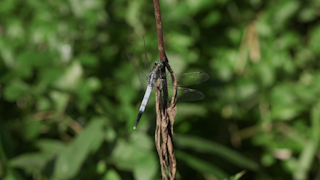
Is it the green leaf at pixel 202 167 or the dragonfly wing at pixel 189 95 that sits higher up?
the dragonfly wing at pixel 189 95

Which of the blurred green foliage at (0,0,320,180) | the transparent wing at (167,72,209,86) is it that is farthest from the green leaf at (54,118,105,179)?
the transparent wing at (167,72,209,86)

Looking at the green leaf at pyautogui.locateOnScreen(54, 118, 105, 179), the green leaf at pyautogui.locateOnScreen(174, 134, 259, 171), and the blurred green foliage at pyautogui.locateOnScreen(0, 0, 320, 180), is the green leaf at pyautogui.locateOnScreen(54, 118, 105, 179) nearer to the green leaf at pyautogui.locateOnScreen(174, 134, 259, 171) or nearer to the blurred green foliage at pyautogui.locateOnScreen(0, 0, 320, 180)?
the blurred green foliage at pyautogui.locateOnScreen(0, 0, 320, 180)

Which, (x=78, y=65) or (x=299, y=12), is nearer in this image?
(x=78, y=65)

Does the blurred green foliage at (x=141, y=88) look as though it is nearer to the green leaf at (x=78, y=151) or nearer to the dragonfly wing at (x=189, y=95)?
the green leaf at (x=78, y=151)

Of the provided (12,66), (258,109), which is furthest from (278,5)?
(12,66)

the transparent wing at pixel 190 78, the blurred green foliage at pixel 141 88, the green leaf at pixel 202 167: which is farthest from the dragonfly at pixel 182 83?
the green leaf at pixel 202 167

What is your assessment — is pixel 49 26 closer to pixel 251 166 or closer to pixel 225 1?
pixel 225 1
